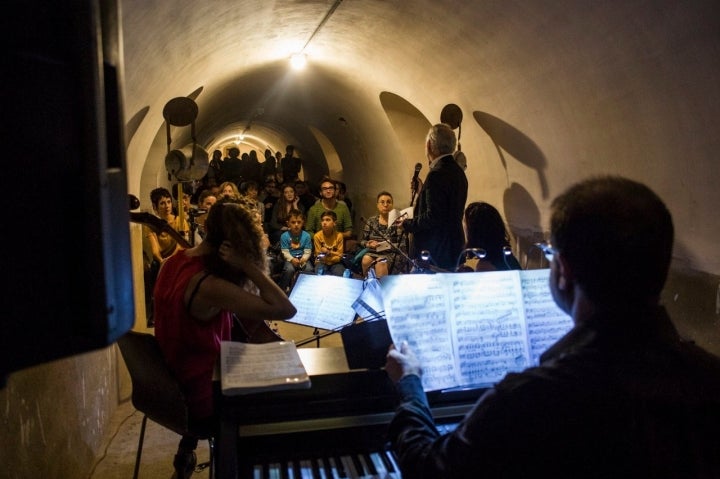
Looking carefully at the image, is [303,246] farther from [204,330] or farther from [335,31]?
[204,330]

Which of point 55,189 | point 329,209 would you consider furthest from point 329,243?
point 55,189

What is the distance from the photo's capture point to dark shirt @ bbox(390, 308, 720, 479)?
3.34 feet

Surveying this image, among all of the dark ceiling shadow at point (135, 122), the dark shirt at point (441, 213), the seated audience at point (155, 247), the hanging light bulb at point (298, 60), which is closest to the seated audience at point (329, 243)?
the seated audience at point (155, 247)

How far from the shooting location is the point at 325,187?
315 inches

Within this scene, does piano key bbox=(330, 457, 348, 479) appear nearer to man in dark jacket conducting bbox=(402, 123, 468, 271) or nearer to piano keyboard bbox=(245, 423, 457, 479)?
piano keyboard bbox=(245, 423, 457, 479)

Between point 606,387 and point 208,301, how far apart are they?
177cm

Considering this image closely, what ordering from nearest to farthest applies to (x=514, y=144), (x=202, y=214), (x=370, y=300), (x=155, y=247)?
(x=370, y=300) → (x=514, y=144) → (x=155, y=247) → (x=202, y=214)

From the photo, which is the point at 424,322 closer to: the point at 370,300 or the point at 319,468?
the point at 319,468

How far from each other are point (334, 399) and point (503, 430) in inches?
25.9

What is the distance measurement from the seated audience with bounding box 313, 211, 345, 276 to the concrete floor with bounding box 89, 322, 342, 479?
11.4 ft

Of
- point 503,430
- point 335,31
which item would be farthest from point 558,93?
point 503,430

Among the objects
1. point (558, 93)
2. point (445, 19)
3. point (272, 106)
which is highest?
point (272, 106)

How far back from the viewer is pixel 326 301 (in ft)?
9.96

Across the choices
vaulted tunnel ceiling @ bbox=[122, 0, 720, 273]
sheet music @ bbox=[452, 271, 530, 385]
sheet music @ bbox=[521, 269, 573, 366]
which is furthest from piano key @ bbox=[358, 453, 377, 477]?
vaulted tunnel ceiling @ bbox=[122, 0, 720, 273]
